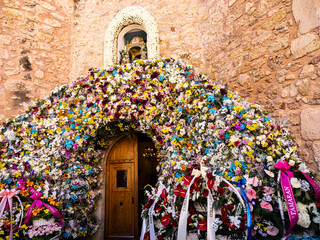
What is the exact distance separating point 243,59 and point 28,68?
15.2 feet

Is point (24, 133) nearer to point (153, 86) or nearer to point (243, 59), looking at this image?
point (153, 86)

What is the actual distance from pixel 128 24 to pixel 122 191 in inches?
163

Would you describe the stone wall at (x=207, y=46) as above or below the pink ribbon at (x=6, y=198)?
above

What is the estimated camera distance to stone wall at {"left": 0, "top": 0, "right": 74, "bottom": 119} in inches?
189

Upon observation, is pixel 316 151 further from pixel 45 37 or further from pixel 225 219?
pixel 45 37

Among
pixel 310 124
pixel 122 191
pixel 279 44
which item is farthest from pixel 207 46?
pixel 122 191

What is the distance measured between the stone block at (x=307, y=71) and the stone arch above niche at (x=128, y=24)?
129 inches

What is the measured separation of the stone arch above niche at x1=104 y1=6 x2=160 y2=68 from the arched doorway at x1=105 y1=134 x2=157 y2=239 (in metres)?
2.36

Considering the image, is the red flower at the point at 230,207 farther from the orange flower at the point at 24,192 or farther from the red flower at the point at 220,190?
the orange flower at the point at 24,192

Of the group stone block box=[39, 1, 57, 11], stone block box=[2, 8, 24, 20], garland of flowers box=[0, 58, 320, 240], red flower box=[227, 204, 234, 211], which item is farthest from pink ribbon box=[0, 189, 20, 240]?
stone block box=[39, 1, 57, 11]

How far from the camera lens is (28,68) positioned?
16.6ft

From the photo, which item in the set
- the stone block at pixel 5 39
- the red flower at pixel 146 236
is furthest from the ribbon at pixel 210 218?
the stone block at pixel 5 39

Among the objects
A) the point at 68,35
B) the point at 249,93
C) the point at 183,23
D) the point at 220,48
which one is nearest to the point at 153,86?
the point at 249,93

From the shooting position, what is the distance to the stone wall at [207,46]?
264 centimetres
